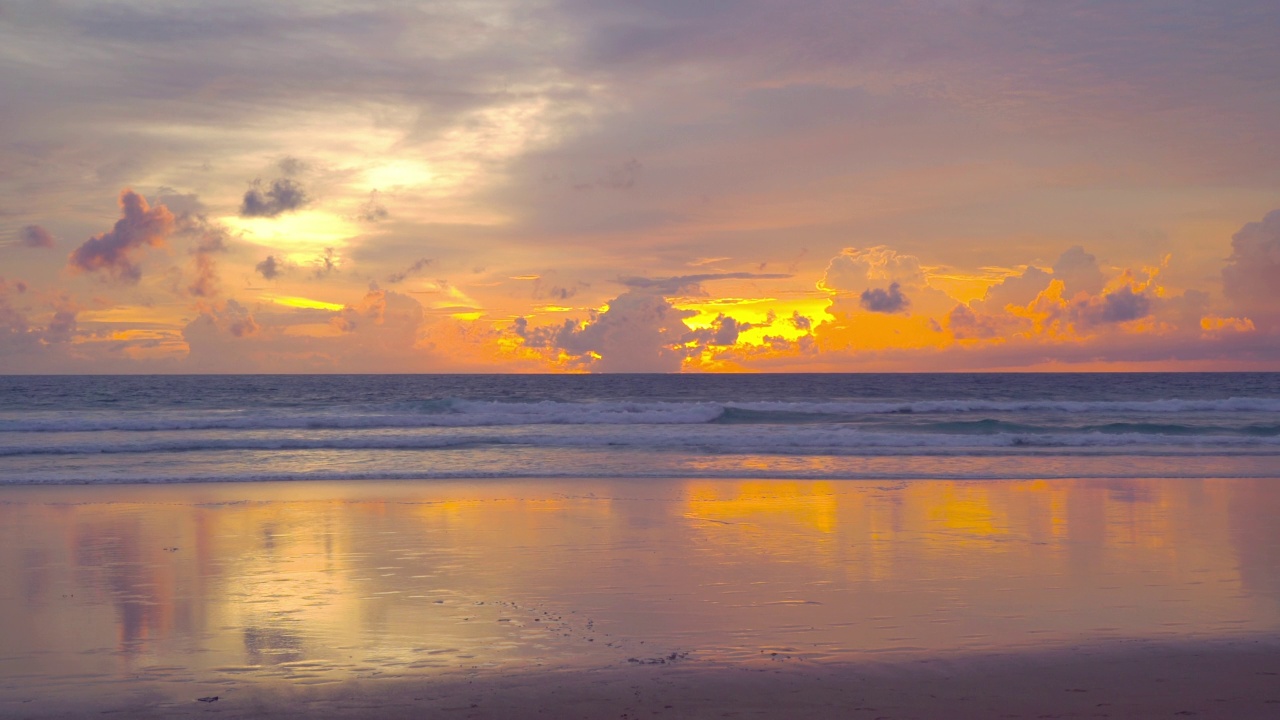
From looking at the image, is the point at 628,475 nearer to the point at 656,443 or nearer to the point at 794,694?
the point at 656,443

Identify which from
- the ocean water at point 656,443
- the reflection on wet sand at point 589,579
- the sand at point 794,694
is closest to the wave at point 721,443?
the ocean water at point 656,443

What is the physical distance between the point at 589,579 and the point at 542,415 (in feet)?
90.7

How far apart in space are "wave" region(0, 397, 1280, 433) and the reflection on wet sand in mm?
17213

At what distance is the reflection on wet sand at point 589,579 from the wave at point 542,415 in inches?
678

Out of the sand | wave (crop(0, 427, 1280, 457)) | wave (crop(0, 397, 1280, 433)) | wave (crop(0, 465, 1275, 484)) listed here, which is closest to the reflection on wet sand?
the sand

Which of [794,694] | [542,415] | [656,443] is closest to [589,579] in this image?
[794,694]

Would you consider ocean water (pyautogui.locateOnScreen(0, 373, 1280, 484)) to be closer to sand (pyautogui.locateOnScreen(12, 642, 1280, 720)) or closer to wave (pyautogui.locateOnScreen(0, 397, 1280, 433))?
wave (pyautogui.locateOnScreen(0, 397, 1280, 433))

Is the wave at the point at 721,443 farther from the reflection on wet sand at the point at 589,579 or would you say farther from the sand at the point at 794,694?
the sand at the point at 794,694

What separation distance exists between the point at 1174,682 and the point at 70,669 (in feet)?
25.6

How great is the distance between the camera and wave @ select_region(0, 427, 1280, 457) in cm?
2369

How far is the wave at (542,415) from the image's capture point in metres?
31.3

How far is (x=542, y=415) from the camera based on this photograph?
3659 cm

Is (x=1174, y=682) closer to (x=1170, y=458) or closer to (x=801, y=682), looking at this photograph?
(x=801, y=682)

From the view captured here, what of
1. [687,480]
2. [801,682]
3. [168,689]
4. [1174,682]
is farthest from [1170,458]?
[168,689]
